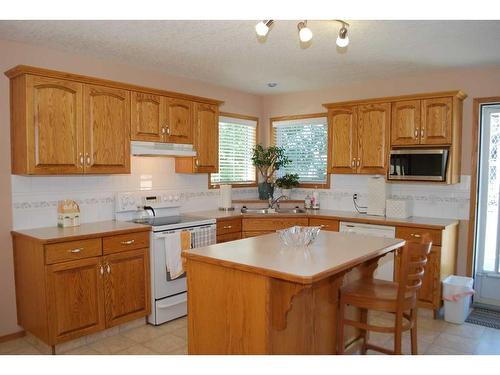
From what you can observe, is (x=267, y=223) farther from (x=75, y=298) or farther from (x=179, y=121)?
(x=75, y=298)

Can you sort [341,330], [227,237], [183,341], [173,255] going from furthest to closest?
1. [227,237]
2. [173,255]
3. [183,341]
4. [341,330]

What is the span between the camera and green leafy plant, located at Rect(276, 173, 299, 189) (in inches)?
207

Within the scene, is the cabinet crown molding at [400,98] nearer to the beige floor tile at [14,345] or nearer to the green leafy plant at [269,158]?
the green leafy plant at [269,158]

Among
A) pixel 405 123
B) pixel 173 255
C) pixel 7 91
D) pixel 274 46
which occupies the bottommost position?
pixel 173 255

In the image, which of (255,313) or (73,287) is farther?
(73,287)

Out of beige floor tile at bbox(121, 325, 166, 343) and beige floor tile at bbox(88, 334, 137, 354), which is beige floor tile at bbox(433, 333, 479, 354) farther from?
beige floor tile at bbox(88, 334, 137, 354)

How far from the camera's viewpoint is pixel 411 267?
241 cm

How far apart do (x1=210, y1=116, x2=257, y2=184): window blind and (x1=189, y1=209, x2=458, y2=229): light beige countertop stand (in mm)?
592

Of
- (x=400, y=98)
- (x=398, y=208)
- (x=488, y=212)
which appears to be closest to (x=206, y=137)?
(x=400, y=98)

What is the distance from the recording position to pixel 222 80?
4703 mm

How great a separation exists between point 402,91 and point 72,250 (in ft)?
12.3

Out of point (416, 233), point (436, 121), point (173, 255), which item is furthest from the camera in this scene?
point (436, 121)

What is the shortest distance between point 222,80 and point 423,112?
225cm

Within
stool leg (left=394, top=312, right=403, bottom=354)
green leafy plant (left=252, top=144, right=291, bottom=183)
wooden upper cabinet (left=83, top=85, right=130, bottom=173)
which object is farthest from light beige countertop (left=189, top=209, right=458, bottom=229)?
stool leg (left=394, top=312, right=403, bottom=354)
